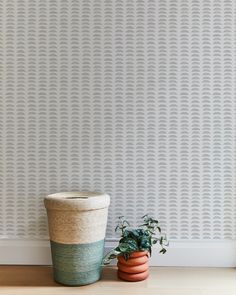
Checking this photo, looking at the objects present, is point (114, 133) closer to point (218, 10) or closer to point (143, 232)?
point (143, 232)

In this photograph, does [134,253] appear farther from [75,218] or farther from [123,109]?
[123,109]

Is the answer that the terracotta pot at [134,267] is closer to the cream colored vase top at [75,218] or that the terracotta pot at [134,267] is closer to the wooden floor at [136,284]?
the wooden floor at [136,284]

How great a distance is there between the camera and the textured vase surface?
1.46 metres

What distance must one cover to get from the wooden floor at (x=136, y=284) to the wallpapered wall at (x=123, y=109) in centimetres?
18

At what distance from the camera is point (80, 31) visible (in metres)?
1.70

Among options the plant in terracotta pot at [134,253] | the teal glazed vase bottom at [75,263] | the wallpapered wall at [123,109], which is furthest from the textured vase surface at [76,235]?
the wallpapered wall at [123,109]

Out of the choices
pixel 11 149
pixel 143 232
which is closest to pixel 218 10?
pixel 143 232

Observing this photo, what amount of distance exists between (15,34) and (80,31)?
1.12ft

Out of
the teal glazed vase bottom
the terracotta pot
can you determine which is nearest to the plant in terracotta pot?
the terracotta pot

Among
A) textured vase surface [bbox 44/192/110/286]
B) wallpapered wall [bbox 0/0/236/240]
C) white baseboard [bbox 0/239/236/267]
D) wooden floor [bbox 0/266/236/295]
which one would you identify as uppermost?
wallpapered wall [bbox 0/0/236/240]

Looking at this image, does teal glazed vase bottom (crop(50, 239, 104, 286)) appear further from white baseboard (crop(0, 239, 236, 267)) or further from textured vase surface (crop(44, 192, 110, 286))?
white baseboard (crop(0, 239, 236, 267))

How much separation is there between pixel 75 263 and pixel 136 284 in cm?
30

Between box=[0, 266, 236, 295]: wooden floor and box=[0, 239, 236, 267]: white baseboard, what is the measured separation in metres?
0.04

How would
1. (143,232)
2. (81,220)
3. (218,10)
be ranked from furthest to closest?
1. (218,10)
2. (143,232)
3. (81,220)
